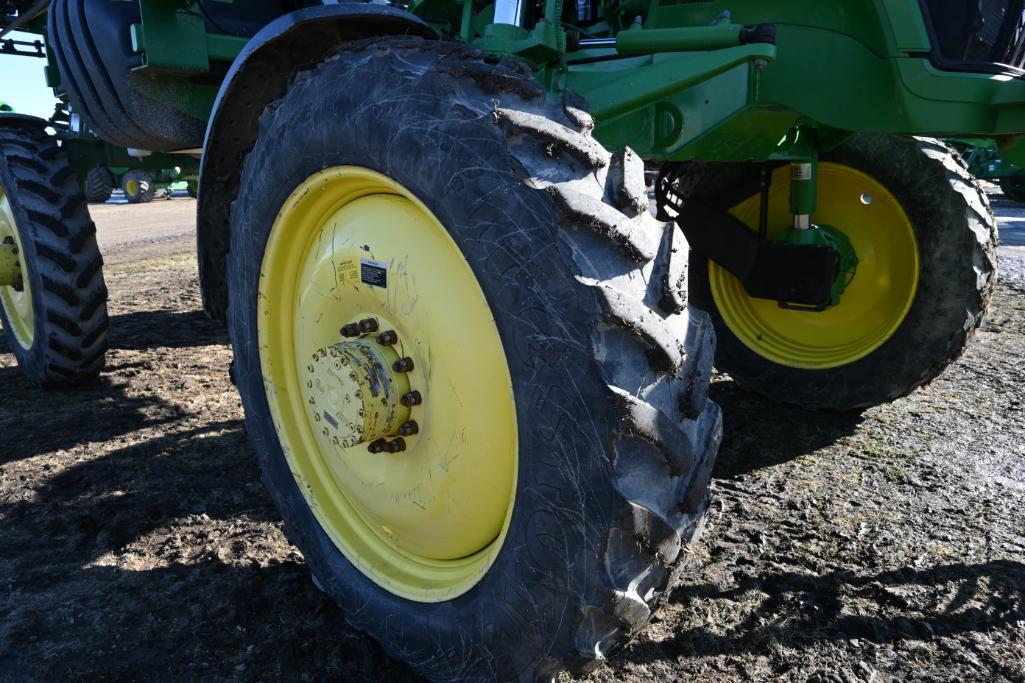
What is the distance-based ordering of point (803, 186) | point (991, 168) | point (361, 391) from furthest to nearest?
point (991, 168), point (803, 186), point (361, 391)

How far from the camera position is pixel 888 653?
6.25 feet

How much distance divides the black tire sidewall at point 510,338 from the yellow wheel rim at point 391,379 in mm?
63

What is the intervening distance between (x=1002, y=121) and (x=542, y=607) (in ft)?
6.30

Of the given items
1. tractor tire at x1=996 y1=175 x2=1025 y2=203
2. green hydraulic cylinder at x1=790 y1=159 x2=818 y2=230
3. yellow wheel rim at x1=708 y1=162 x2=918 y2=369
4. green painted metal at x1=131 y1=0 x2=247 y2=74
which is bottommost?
tractor tire at x1=996 y1=175 x2=1025 y2=203

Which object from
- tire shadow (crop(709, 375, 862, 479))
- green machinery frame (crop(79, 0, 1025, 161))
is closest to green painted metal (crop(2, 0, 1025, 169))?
green machinery frame (crop(79, 0, 1025, 161))

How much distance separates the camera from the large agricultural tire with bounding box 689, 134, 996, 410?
122 inches

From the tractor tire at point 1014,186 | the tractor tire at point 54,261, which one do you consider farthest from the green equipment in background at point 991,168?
the tractor tire at point 54,261

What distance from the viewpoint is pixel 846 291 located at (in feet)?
11.2

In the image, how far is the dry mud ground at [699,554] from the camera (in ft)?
6.25

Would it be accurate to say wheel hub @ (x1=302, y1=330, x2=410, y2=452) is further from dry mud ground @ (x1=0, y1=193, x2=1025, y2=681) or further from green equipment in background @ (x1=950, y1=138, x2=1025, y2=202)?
green equipment in background @ (x1=950, y1=138, x2=1025, y2=202)

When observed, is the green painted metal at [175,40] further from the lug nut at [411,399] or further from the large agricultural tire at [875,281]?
the large agricultural tire at [875,281]

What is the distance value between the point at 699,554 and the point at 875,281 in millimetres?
1658

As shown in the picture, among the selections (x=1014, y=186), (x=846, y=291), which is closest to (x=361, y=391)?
(x=846, y=291)

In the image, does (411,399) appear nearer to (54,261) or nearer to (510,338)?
(510,338)
